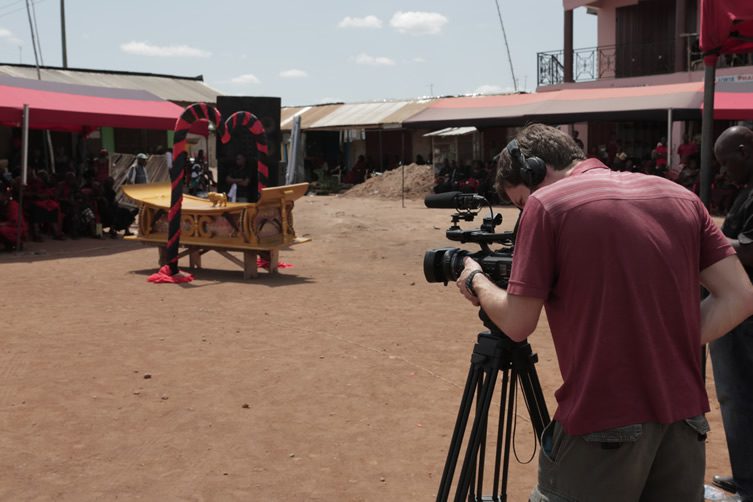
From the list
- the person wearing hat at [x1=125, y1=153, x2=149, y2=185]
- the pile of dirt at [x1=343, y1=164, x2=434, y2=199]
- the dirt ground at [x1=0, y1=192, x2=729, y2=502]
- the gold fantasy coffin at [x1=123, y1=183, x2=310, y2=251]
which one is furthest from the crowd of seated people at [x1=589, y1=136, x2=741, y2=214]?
the person wearing hat at [x1=125, y1=153, x2=149, y2=185]

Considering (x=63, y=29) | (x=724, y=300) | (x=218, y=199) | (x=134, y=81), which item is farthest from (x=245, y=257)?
(x=63, y=29)

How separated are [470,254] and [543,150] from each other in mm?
456

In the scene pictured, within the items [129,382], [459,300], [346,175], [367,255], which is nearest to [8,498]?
[129,382]

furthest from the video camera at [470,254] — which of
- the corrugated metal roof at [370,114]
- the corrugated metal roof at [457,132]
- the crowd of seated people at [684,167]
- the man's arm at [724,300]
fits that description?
the corrugated metal roof at [370,114]

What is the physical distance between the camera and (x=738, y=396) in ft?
11.7

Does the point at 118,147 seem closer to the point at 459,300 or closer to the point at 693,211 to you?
the point at 459,300

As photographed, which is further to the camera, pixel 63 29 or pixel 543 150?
pixel 63 29

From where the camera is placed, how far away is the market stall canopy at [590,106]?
1825 cm

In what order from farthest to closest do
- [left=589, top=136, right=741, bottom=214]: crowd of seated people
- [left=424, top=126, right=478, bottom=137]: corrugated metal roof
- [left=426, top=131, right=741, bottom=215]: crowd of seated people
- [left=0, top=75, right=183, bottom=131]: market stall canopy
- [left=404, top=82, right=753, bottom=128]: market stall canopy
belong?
[left=424, top=126, right=478, bottom=137]: corrugated metal roof → [left=404, top=82, right=753, bottom=128]: market stall canopy → [left=426, top=131, right=741, bottom=215]: crowd of seated people → [left=589, top=136, right=741, bottom=214]: crowd of seated people → [left=0, top=75, right=183, bottom=131]: market stall canopy

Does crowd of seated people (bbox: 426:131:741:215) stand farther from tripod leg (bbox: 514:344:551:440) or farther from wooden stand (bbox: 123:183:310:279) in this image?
tripod leg (bbox: 514:344:551:440)

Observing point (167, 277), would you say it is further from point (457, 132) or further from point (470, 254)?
point (457, 132)

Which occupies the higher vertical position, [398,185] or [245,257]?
[398,185]

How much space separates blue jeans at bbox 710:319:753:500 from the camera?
3535 mm

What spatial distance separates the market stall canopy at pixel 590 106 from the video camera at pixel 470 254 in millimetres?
16306
